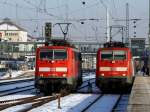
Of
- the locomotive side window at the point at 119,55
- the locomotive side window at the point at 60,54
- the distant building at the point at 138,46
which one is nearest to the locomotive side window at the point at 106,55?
the locomotive side window at the point at 119,55

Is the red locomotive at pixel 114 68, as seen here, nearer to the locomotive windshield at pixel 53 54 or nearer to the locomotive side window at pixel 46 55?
the locomotive windshield at pixel 53 54

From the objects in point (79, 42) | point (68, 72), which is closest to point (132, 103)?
point (68, 72)

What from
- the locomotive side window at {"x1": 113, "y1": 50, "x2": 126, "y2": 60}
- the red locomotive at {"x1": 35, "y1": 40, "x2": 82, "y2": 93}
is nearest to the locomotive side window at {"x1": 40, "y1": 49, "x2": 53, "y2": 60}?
the red locomotive at {"x1": 35, "y1": 40, "x2": 82, "y2": 93}

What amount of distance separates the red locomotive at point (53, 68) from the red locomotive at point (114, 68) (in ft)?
8.96

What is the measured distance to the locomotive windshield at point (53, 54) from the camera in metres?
31.0

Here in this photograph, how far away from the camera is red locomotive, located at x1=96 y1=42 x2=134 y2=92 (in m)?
32.9

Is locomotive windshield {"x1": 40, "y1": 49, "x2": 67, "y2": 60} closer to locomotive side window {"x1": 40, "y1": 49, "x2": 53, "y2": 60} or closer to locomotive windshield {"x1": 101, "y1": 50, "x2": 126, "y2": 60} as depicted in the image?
locomotive side window {"x1": 40, "y1": 49, "x2": 53, "y2": 60}

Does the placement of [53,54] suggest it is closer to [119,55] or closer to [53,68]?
[53,68]

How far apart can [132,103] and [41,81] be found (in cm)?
1395

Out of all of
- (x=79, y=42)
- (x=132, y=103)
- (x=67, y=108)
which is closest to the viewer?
(x=132, y=103)

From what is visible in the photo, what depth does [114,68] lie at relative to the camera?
32.9 metres

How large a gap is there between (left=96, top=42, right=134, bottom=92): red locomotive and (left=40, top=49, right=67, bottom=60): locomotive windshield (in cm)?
327

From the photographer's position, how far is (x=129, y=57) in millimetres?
33375

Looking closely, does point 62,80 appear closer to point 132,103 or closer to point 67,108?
point 67,108
